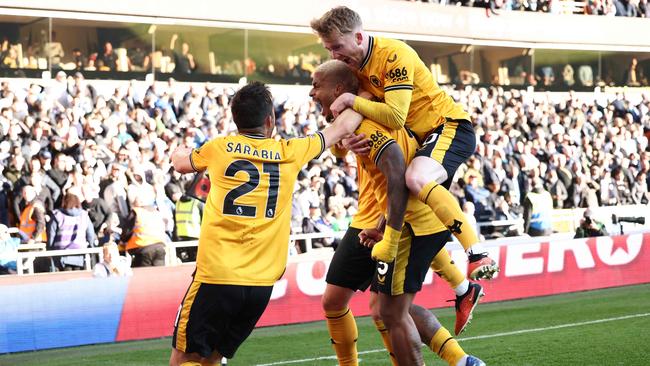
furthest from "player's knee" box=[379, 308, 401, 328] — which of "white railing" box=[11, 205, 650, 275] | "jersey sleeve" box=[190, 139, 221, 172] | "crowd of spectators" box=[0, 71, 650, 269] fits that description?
"crowd of spectators" box=[0, 71, 650, 269]

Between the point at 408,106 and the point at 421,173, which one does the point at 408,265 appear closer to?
the point at 421,173

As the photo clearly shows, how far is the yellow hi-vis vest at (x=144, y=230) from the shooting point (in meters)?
13.3

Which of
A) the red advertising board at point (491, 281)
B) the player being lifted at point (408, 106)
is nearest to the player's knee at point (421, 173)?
the player being lifted at point (408, 106)

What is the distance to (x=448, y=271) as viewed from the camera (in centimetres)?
678

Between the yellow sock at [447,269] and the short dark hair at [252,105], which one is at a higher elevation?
the short dark hair at [252,105]

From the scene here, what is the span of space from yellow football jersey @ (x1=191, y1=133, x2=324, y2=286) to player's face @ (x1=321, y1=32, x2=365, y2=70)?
0.76 meters

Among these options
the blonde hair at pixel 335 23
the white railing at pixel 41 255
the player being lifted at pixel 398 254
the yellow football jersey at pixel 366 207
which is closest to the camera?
the blonde hair at pixel 335 23

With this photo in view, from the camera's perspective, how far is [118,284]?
464 inches

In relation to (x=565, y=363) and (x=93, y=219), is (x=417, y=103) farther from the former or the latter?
(x=93, y=219)

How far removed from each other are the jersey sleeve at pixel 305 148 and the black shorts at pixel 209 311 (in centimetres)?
75

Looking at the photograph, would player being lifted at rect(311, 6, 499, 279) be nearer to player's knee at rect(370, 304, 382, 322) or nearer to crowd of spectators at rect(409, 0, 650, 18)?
player's knee at rect(370, 304, 382, 322)

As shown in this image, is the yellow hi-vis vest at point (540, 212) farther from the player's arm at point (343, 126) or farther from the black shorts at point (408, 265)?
the player's arm at point (343, 126)

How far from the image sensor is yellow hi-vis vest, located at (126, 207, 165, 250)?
1330 centimetres

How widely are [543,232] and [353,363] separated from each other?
12501 millimetres
